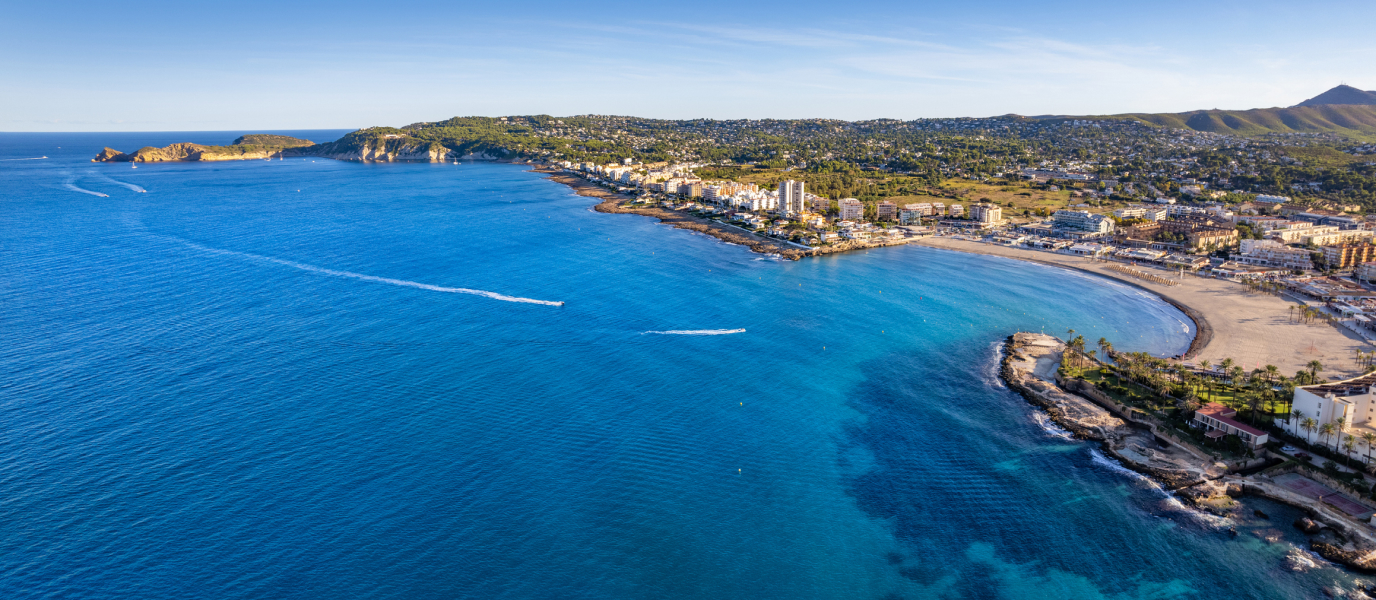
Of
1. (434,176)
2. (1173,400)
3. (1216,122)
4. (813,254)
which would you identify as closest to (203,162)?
(434,176)

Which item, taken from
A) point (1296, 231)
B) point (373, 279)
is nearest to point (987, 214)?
point (1296, 231)

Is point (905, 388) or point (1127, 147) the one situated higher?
point (1127, 147)

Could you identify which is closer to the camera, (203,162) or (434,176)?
(434,176)

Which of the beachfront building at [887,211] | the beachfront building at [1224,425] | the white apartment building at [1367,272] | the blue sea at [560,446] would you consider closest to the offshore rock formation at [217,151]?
the blue sea at [560,446]

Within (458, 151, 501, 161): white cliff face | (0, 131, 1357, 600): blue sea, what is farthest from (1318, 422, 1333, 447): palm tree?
(458, 151, 501, 161): white cliff face

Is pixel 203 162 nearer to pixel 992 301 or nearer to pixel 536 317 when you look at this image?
pixel 536 317

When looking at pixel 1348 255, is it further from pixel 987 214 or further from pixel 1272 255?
pixel 987 214

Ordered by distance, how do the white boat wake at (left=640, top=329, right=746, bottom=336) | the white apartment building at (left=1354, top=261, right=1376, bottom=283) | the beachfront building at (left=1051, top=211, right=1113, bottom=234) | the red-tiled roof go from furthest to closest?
the beachfront building at (left=1051, top=211, right=1113, bottom=234) → the white apartment building at (left=1354, top=261, right=1376, bottom=283) → the white boat wake at (left=640, top=329, right=746, bottom=336) → the red-tiled roof

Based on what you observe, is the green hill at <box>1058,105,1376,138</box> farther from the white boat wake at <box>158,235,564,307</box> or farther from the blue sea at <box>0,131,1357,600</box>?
the white boat wake at <box>158,235,564,307</box>
